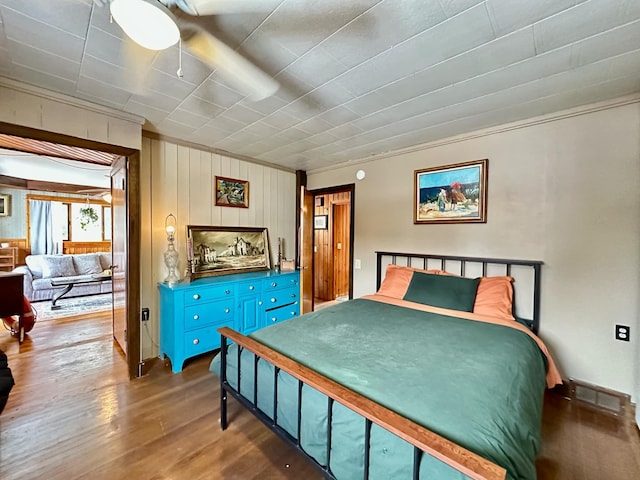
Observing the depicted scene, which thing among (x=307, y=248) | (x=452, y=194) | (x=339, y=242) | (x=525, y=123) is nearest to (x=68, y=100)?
(x=307, y=248)

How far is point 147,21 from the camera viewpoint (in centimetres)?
101

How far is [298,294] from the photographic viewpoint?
3857mm

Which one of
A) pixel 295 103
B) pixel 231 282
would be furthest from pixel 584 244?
pixel 231 282

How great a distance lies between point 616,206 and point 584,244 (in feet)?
1.13

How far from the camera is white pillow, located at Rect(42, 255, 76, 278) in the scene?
16.6 feet

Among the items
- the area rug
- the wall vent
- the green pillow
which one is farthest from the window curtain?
the wall vent

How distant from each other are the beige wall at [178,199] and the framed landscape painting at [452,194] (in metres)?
2.23

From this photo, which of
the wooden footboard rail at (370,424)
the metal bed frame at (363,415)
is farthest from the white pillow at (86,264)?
the wooden footboard rail at (370,424)

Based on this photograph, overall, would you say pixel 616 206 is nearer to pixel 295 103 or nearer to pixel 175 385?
pixel 295 103

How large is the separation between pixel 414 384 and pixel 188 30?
2.06 m

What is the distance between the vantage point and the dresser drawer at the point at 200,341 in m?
2.68

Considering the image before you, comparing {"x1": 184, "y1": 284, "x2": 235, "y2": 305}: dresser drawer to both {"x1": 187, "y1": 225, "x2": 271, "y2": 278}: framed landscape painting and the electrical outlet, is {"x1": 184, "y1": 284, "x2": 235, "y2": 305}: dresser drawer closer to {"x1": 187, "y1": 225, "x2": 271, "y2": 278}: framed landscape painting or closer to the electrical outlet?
{"x1": 187, "y1": 225, "x2": 271, "y2": 278}: framed landscape painting

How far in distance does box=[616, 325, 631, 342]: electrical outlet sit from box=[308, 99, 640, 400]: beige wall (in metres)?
0.03

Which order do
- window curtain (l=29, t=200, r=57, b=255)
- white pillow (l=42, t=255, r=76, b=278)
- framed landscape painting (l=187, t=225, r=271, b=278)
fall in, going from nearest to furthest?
framed landscape painting (l=187, t=225, r=271, b=278), white pillow (l=42, t=255, r=76, b=278), window curtain (l=29, t=200, r=57, b=255)
